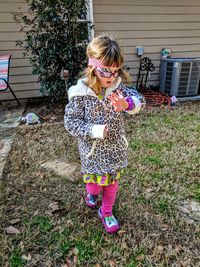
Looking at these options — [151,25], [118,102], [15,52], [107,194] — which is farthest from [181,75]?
[118,102]

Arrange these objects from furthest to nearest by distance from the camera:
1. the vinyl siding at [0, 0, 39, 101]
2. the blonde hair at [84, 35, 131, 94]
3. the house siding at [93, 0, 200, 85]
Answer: the house siding at [93, 0, 200, 85], the vinyl siding at [0, 0, 39, 101], the blonde hair at [84, 35, 131, 94]

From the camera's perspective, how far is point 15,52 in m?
4.49

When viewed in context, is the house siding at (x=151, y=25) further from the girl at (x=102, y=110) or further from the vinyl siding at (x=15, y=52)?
the girl at (x=102, y=110)

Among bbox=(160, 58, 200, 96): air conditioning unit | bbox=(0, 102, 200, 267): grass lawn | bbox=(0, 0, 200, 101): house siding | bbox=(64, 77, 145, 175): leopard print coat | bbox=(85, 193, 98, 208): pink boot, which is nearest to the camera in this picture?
bbox=(64, 77, 145, 175): leopard print coat

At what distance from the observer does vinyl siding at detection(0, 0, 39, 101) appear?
4230 millimetres

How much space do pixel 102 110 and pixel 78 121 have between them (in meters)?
0.15

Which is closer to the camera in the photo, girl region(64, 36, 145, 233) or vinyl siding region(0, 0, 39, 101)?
→ girl region(64, 36, 145, 233)

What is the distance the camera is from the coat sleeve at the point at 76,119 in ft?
4.39

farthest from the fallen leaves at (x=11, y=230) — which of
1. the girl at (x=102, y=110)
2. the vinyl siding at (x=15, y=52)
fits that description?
the vinyl siding at (x=15, y=52)

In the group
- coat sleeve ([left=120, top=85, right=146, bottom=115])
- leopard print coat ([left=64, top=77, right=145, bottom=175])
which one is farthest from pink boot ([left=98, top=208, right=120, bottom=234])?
coat sleeve ([left=120, top=85, right=146, bottom=115])

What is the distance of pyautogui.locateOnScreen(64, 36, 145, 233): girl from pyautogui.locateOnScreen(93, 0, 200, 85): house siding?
3861 millimetres

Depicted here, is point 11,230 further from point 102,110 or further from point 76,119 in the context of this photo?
point 102,110

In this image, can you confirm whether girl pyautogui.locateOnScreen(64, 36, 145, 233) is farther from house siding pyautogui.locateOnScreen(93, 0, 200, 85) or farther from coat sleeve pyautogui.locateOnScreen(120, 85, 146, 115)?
house siding pyautogui.locateOnScreen(93, 0, 200, 85)

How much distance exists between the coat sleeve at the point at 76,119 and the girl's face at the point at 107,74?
0.16 metres
